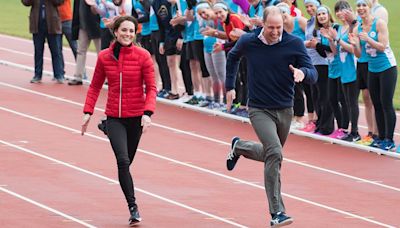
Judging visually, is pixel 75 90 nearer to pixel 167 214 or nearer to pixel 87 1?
pixel 87 1

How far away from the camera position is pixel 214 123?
63.7 ft

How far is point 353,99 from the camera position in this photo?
17469mm

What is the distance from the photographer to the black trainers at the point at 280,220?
38.0 feet

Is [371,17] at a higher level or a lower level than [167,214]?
higher

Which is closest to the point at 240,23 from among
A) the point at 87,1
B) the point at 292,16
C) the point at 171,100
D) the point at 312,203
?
the point at 292,16

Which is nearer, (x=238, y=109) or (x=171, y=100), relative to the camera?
(x=238, y=109)

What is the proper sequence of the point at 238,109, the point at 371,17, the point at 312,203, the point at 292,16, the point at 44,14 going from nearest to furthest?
the point at 312,203
the point at 371,17
the point at 292,16
the point at 238,109
the point at 44,14

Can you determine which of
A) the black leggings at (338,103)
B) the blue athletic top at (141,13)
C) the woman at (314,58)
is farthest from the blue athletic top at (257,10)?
the blue athletic top at (141,13)

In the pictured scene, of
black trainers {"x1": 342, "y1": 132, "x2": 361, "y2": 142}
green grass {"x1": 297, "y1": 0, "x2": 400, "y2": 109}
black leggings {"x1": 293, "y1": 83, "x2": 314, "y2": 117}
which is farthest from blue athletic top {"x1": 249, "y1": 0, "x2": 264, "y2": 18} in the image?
green grass {"x1": 297, "y1": 0, "x2": 400, "y2": 109}

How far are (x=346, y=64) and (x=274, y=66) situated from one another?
225 inches

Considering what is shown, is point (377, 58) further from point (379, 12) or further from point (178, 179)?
point (178, 179)

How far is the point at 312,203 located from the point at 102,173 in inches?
111

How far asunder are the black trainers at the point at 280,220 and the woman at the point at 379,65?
5.37 metres

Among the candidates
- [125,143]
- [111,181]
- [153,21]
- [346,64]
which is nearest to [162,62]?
[153,21]
